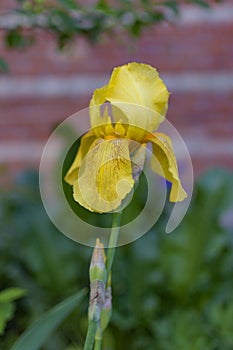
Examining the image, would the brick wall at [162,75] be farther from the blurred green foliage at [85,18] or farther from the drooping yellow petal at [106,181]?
the drooping yellow petal at [106,181]

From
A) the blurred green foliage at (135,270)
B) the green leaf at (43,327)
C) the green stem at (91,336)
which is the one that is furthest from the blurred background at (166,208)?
the green stem at (91,336)

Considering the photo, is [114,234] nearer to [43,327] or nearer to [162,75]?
[43,327]

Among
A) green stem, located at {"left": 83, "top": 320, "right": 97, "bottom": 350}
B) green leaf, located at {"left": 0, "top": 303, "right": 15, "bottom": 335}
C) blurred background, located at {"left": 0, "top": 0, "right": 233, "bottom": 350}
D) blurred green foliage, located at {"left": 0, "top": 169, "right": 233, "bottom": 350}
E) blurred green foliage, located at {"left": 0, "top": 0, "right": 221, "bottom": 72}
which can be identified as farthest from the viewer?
blurred green foliage, located at {"left": 0, "top": 169, "right": 233, "bottom": 350}

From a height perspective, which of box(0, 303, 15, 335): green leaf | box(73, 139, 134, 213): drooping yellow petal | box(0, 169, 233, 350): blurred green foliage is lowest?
box(0, 169, 233, 350): blurred green foliage


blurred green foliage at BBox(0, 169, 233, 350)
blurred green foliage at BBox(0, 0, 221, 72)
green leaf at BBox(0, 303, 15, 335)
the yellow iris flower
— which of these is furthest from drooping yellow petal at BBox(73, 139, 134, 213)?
blurred green foliage at BBox(0, 169, 233, 350)

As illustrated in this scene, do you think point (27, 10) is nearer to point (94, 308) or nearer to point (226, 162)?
point (94, 308)

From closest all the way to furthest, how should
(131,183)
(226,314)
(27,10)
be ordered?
(131,183) → (27,10) → (226,314)

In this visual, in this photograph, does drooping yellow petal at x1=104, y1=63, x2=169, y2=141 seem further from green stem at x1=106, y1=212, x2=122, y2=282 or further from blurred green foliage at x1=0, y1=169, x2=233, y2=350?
blurred green foliage at x1=0, y1=169, x2=233, y2=350

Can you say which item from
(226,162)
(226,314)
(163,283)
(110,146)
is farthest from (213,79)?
(110,146)
